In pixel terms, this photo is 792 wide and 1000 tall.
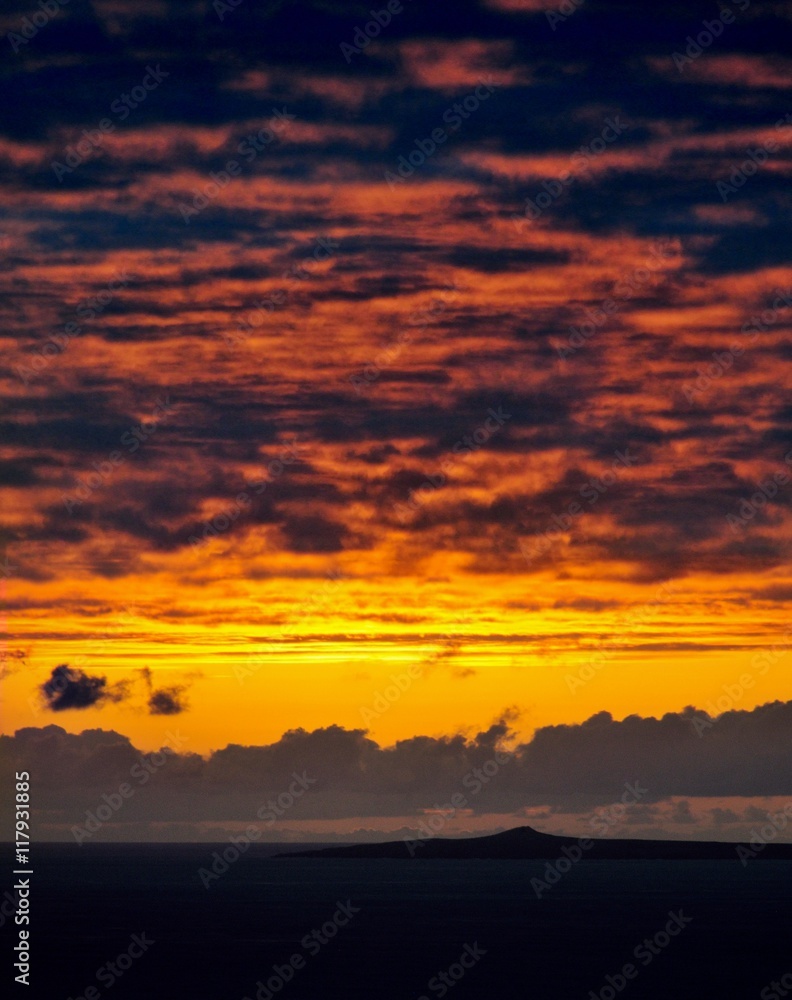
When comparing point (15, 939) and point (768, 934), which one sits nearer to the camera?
point (15, 939)

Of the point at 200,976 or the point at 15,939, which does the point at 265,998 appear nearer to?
the point at 200,976

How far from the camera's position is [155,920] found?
6368 inches

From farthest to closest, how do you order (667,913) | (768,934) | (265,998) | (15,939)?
(667,913), (768,934), (15,939), (265,998)

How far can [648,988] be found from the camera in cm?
9700

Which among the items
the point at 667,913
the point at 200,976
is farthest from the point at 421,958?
the point at 667,913

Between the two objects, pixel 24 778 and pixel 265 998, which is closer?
pixel 24 778

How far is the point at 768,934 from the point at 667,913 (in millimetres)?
38623

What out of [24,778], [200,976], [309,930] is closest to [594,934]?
[309,930]

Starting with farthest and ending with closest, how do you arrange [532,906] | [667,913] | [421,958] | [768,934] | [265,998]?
[532,906] → [667,913] → [768,934] → [421,958] → [265,998]

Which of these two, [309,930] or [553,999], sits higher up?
[309,930]

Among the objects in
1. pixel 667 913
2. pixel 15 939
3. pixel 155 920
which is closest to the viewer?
pixel 15 939

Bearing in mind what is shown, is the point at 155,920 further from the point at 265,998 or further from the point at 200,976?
the point at 265,998

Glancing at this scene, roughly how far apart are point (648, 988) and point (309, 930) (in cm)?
5693

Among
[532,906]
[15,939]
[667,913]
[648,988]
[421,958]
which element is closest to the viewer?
[648,988]
